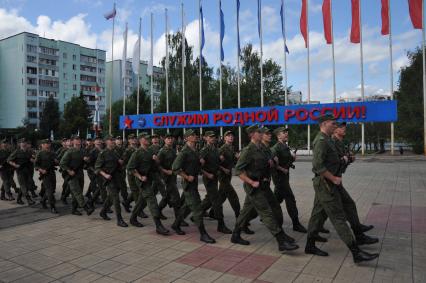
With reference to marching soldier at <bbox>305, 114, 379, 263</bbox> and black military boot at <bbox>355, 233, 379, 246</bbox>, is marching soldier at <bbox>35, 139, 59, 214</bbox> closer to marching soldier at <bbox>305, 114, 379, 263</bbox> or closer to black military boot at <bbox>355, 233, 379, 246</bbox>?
marching soldier at <bbox>305, 114, 379, 263</bbox>

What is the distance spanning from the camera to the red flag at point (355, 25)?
2128 centimetres

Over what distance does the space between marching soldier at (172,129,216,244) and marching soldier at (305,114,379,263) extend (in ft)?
5.73

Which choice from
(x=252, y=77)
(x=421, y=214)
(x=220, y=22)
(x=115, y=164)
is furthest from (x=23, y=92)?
(x=421, y=214)

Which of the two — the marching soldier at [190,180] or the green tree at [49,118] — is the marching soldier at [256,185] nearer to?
the marching soldier at [190,180]

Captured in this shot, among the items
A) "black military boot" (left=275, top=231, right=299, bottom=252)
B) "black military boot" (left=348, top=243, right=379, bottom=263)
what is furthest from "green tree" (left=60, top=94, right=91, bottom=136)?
"black military boot" (left=348, top=243, right=379, bottom=263)

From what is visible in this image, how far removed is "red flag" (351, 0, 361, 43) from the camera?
2128 centimetres

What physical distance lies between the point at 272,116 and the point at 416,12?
10.2 m

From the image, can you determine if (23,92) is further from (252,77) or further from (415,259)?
(415,259)

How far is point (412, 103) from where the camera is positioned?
3266 centimetres

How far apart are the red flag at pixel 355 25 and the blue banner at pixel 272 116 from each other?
4074 mm

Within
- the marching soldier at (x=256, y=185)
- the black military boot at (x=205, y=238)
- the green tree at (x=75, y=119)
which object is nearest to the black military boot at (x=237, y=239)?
the marching soldier at (x=256, y=185)

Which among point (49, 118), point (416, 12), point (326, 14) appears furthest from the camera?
point (49, 118)

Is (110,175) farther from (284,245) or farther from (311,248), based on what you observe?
(311,248)

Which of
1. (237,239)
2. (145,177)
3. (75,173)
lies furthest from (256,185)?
(75,173)
